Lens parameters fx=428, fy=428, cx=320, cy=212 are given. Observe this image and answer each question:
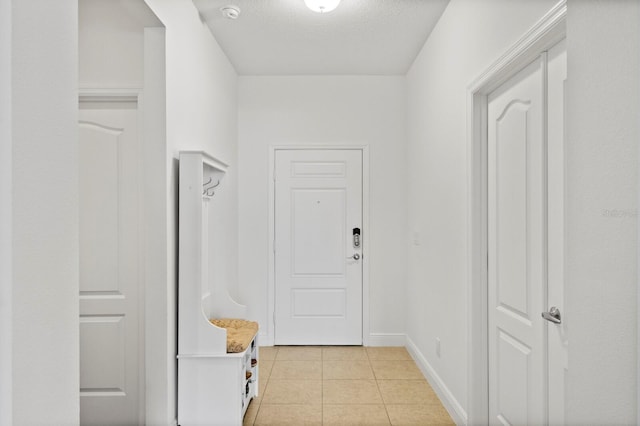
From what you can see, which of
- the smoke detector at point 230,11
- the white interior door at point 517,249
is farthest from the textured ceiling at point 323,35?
the white interior door at point 517,249

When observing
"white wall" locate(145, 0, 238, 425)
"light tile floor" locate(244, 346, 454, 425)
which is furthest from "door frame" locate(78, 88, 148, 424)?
"light tile floor" locate(244, 346, 454, 425)

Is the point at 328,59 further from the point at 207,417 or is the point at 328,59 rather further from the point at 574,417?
the point at 574,417

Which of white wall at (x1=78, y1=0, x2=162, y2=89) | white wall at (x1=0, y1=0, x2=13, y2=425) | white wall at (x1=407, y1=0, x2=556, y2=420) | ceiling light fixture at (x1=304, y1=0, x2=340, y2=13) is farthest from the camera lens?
ceiling light fixture at (x1=304, y1=0, x2=340, y2=13)

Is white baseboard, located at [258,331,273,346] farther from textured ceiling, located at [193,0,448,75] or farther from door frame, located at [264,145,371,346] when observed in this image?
textured ceiling, located at [193,0,448,75]

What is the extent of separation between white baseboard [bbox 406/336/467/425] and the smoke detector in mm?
2884

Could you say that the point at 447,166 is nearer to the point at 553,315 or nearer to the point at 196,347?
the point at 553,315

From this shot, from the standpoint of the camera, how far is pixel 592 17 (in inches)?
Result: 48.3

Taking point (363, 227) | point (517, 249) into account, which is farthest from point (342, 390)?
point (517, 249)

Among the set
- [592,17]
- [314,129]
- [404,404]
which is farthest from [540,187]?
[314,129]

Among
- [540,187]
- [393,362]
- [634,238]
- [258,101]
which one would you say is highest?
[258,101]

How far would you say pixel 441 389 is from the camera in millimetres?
2924

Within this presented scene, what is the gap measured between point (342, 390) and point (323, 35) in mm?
2678

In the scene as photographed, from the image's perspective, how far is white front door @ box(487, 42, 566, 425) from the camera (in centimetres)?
169

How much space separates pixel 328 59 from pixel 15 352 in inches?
131
